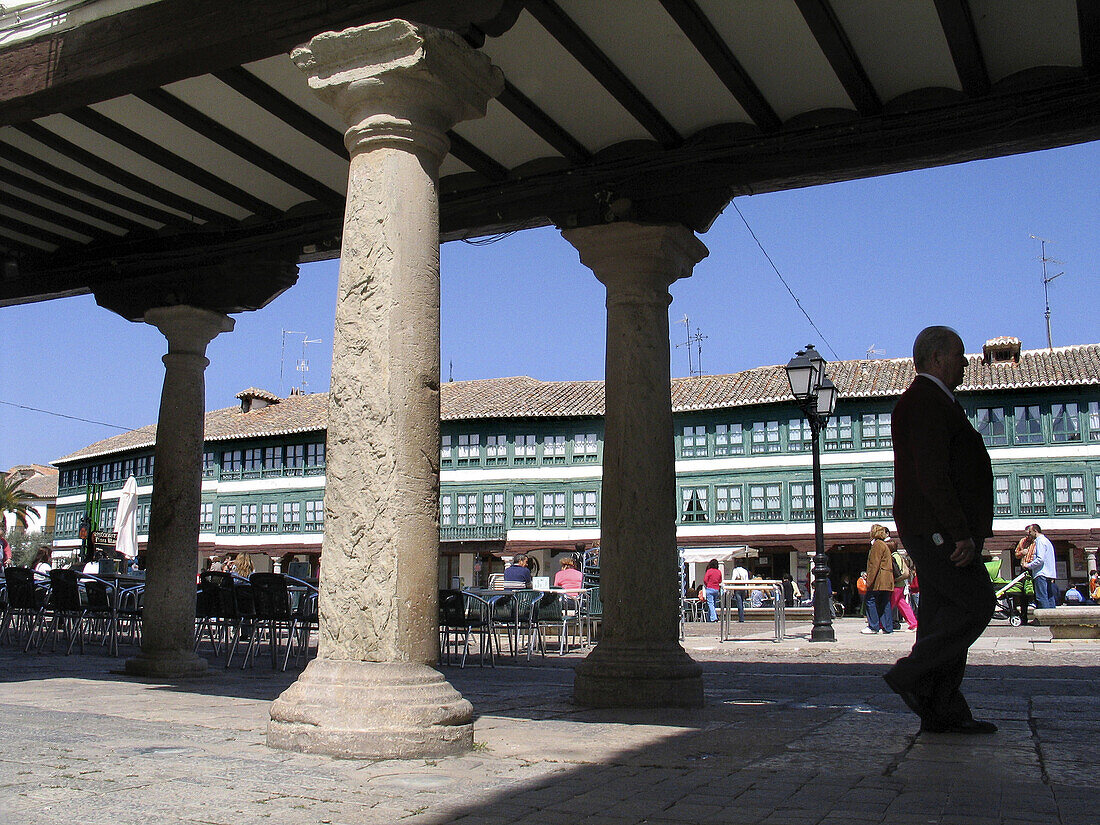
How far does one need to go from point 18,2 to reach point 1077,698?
7.45 m

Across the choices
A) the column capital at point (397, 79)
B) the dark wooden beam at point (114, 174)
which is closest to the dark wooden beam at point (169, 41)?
the column capital at point (397, 79)

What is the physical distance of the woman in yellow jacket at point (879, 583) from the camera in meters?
14.5

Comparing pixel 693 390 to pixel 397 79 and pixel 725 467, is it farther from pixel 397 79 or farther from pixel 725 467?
pixel 397 79

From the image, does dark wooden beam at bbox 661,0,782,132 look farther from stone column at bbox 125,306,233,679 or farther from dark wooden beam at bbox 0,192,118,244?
dark wooden beam at bbox 0,192,118,244

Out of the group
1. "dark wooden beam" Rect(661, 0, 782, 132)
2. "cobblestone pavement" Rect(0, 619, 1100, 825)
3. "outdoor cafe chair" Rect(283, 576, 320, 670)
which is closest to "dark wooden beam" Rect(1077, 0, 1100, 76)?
"dark wooden beam" Rect(661, 0, 782, 132)

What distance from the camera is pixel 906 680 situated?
14.9 feet

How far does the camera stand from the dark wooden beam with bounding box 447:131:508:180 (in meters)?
6.70

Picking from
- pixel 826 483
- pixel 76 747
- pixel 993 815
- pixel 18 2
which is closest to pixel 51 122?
pixel 18 2

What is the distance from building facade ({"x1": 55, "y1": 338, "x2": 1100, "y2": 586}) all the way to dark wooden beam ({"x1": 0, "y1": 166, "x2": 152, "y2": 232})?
33.6 meters

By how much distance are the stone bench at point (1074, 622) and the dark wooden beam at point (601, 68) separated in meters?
9.08

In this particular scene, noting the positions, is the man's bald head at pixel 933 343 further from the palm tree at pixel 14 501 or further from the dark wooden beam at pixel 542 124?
the palm tree at pixel 14 501

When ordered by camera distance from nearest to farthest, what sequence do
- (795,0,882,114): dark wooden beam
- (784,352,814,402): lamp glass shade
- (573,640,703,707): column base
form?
(795,0,882,114): dark wooden beam, (573,640,703,707): column base, (784,352,814,402): lamp glass shade

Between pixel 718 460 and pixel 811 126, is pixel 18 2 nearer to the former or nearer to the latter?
pixel 811 126

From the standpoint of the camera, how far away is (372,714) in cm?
416
